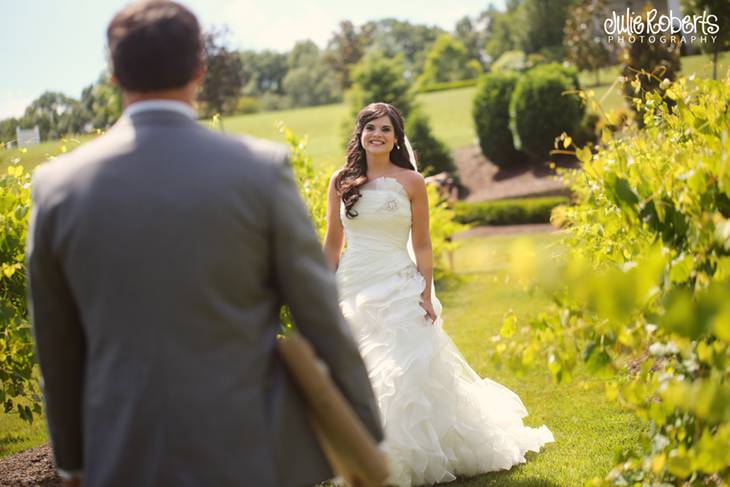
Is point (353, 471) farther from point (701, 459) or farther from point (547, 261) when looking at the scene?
point (701, 459)

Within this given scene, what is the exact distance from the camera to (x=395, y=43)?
12650 centimetres

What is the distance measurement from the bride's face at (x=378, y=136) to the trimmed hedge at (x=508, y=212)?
59.2 feet

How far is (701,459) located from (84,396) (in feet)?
5.13

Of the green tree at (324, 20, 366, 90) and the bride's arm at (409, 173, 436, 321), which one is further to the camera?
the green tree at (324, 20, 366, 90)

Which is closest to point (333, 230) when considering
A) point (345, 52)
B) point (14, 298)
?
point (14, 298)

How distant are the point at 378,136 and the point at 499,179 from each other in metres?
27.6

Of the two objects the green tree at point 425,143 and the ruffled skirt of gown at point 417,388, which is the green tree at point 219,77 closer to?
the green tree at point 425,143

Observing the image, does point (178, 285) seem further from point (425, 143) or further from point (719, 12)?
point (425, 143)

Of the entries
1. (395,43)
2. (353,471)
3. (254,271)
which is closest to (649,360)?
(353,471)

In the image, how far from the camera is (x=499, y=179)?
32.6 meters

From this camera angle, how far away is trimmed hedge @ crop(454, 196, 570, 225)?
23.6 m

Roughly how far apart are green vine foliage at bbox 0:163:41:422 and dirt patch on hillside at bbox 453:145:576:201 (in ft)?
77.7

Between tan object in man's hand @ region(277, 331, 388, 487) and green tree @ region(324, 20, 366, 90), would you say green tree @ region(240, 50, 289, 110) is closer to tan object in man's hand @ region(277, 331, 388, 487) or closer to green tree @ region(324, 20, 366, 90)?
green tree @ region(324, 20, 366, 90)

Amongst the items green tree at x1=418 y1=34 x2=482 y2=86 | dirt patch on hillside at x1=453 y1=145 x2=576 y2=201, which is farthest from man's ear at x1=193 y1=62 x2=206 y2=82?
green tree at x1=418 y1=34 x2=482 y2=86
